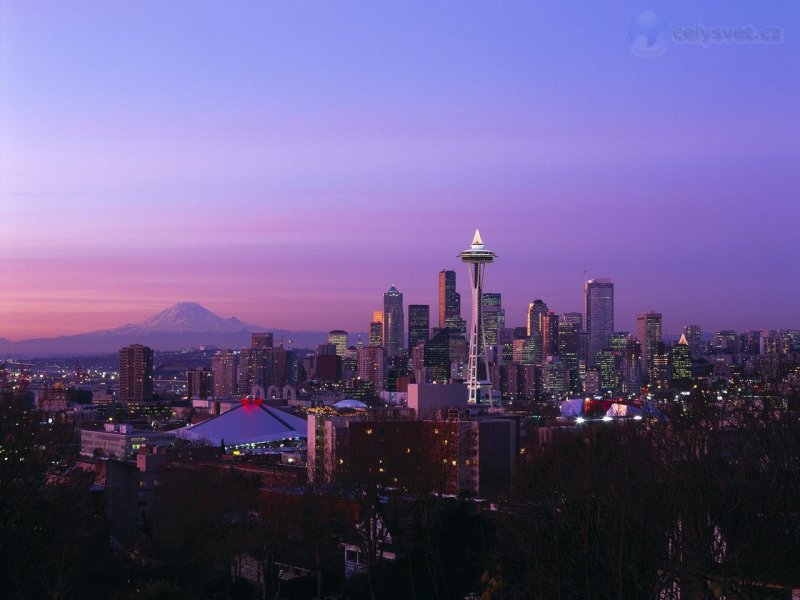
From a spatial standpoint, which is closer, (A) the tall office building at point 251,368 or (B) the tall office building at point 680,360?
(B) the tall office building at point 680,360

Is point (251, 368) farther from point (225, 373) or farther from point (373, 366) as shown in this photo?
point (373, 366)

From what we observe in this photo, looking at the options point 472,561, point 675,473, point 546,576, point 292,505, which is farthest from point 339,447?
point 546,576

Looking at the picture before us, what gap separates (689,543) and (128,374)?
427 feet

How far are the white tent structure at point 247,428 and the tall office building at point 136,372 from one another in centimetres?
6413

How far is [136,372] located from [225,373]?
95.5 feet

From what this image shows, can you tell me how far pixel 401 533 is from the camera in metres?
18.9

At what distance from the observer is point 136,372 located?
133125mm

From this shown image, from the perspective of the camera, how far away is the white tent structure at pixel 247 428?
65.6 m

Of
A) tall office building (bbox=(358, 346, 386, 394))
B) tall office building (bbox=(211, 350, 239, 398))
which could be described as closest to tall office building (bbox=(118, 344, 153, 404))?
tall office building (bbox=(211, 350, 239, 398))

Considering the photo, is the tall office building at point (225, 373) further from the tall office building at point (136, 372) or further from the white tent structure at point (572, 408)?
the white tent structure at point (572, 408)

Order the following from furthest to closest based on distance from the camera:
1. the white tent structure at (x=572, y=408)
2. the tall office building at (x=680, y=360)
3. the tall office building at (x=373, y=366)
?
the tall office building at (x=373, y=366)
the tall office building at (x=680, y=360)
the white tent structure at (x=572, y=408)

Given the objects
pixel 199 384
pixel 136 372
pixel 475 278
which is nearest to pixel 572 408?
pixel 475 278

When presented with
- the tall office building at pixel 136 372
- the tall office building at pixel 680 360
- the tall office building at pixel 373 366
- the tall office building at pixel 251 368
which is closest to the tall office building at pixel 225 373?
the tall office building at pixel 251 368

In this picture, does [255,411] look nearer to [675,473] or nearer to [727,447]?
[727,447]
